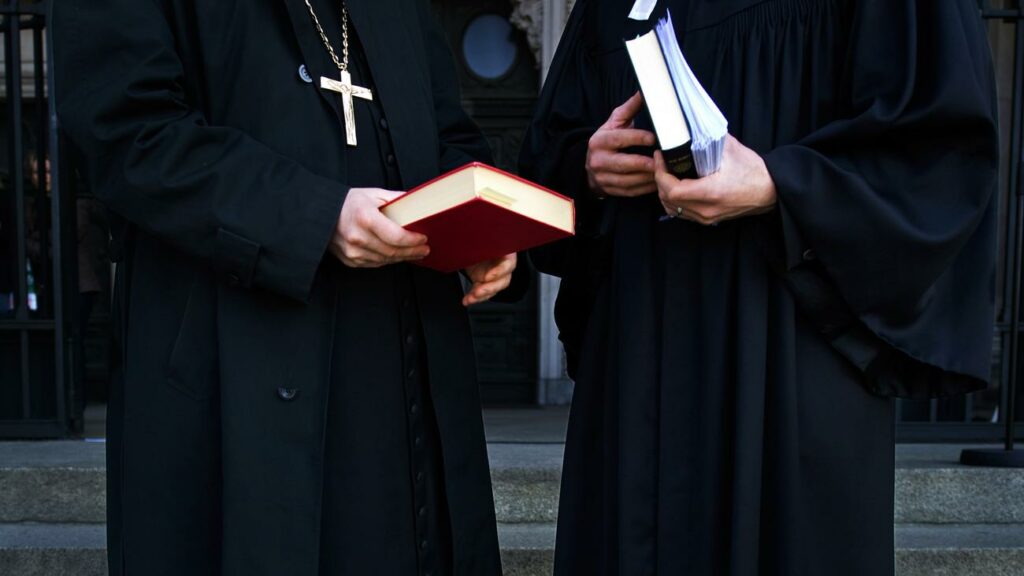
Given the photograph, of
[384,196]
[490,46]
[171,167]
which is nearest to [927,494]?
[384,196]

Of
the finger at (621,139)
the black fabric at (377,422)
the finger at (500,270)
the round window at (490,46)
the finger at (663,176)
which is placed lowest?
the black fabric at (377,422)

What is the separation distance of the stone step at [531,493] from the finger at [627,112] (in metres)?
2.04

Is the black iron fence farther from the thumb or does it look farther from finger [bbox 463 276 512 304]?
the thumb

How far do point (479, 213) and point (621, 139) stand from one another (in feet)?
1.13

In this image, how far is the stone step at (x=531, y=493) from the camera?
321 cm

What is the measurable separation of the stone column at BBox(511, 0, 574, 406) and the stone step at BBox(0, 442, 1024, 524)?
326cm

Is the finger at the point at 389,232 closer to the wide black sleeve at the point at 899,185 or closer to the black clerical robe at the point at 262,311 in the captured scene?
the black clerical robe at the point at 262,311

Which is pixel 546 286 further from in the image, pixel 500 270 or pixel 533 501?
pixel 500 270

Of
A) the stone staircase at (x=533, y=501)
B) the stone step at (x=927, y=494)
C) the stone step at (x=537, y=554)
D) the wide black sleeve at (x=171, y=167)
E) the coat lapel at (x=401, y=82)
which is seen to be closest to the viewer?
the wide black sleeve at (x=171, y=167)

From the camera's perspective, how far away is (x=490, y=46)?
6.80 meters

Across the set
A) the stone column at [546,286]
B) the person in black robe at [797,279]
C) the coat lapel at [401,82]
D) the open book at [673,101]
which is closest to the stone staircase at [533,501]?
the person in black robe at [797,279]

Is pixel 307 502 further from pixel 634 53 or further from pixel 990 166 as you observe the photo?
pixel 990 166

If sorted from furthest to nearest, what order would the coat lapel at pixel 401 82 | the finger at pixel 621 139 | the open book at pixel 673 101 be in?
the coat lapel at pixel 401 82, the finger at pixel 621 139, the open book at pixel 673 101

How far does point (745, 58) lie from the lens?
1.47 meters
